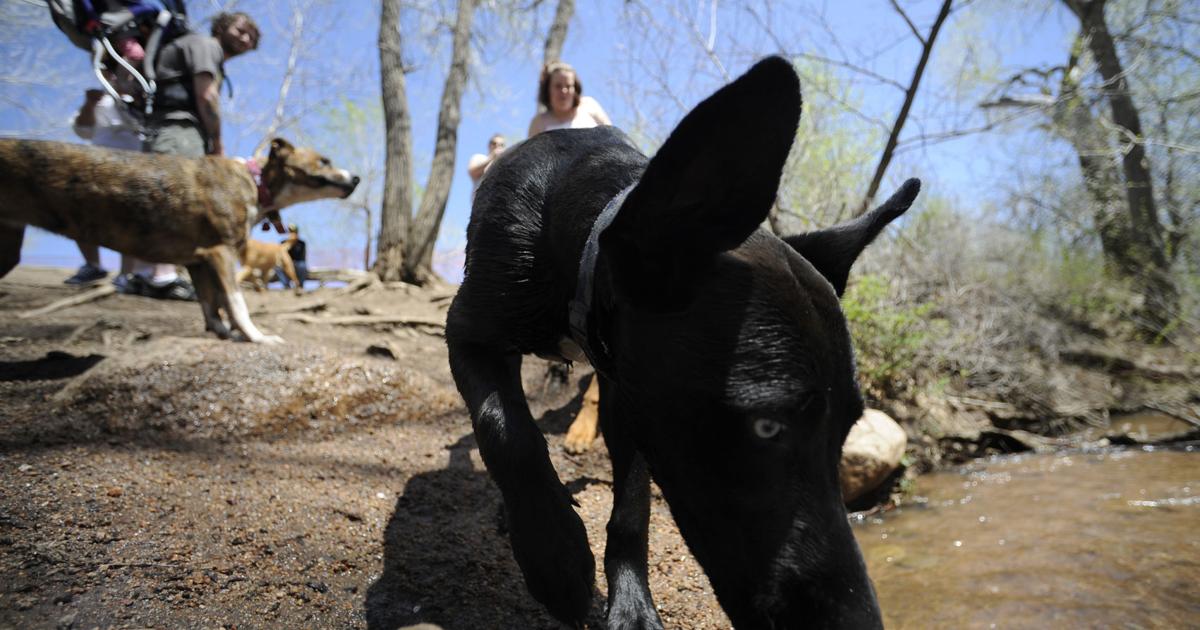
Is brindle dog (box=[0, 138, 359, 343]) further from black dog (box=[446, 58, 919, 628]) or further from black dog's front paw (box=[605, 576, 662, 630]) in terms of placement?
black dog (box=[446, 58, 919, 628])

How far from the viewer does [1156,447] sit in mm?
5434

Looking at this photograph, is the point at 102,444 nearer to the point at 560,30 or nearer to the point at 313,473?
the point at 313,473

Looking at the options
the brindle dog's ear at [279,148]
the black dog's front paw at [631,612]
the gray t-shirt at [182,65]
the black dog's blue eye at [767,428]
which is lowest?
the black dog's front paw at [631,612]

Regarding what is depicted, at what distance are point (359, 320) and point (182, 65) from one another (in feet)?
8.87

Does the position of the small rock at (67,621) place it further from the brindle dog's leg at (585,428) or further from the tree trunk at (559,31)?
the tree trunk at (559,31)

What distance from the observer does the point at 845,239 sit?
168 cm

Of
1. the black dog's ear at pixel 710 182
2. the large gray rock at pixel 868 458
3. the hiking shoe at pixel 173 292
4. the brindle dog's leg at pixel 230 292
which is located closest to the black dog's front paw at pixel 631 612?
the black dog's ear at pixel 710 182

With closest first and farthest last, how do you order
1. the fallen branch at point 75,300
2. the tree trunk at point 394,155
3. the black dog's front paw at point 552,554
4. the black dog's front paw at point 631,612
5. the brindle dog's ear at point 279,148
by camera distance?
the black dog's front paw at point 552,554, the black dog's front paw at point 631,612, the fallen branch at point 75,300, the brindle dog's ear at point 279,148, the tree trunk at point 394,155

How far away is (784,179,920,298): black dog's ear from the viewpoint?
5.51 ft

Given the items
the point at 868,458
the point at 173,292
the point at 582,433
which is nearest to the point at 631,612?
the point at 582,433

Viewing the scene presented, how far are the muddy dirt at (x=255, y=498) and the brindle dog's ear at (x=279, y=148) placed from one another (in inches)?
82.0

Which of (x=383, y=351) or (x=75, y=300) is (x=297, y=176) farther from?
(x=75, y=300)

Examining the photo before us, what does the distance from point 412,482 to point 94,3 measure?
455cm

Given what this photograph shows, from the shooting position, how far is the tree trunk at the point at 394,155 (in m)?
8.31
